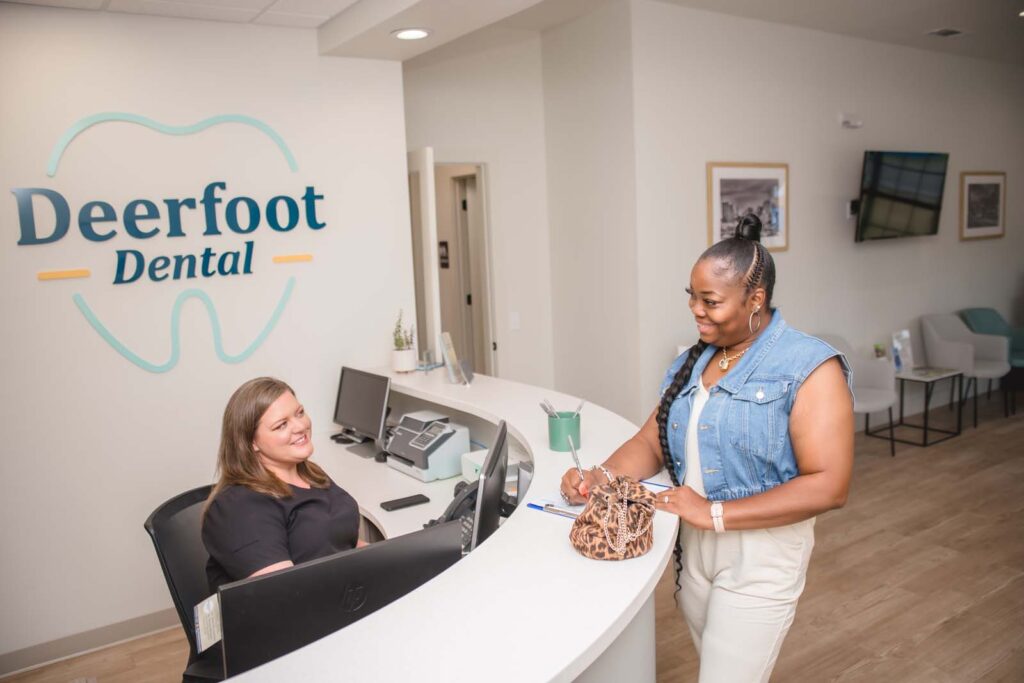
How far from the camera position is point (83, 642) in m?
3.54

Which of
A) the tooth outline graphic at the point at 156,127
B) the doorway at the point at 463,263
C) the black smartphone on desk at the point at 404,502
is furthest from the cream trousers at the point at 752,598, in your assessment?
the doorway at the point at 463,263

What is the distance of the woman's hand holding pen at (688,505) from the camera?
1.70m

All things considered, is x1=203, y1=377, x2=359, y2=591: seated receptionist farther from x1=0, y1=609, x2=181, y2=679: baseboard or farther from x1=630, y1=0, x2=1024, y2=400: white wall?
x1=630, y1=0, x2=1024, y2=400: white wall

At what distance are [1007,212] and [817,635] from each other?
594cm

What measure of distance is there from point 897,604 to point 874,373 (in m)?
2.74

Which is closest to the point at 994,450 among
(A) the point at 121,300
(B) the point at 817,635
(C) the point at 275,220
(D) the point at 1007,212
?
(D) the point at 1007,212

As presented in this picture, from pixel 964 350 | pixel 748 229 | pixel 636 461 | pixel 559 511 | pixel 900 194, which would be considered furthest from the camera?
pixel 964 350

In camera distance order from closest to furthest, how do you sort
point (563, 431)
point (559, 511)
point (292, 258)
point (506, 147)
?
1. point (559, 511)
2. point (563, 431)
3. point (292, 258)
4. point (506, 147)

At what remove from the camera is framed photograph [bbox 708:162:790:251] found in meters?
5.27

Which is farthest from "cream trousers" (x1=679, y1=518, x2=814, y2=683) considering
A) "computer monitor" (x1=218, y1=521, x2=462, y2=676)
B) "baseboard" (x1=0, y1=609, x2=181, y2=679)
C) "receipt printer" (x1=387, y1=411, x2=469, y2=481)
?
"baseboard" (x1=0, y1=609, x2=181, y2=679)

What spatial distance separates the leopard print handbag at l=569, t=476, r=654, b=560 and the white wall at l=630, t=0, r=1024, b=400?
3.42 m

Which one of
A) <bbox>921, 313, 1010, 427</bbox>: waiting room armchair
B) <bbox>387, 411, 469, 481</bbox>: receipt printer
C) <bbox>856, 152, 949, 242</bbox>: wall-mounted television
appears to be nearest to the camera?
<bbox>387, 411, 469, 481</bbox>: receipt printer

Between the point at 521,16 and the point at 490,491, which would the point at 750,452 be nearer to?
the point at 490,491

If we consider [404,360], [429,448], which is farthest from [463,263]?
[429,448]
